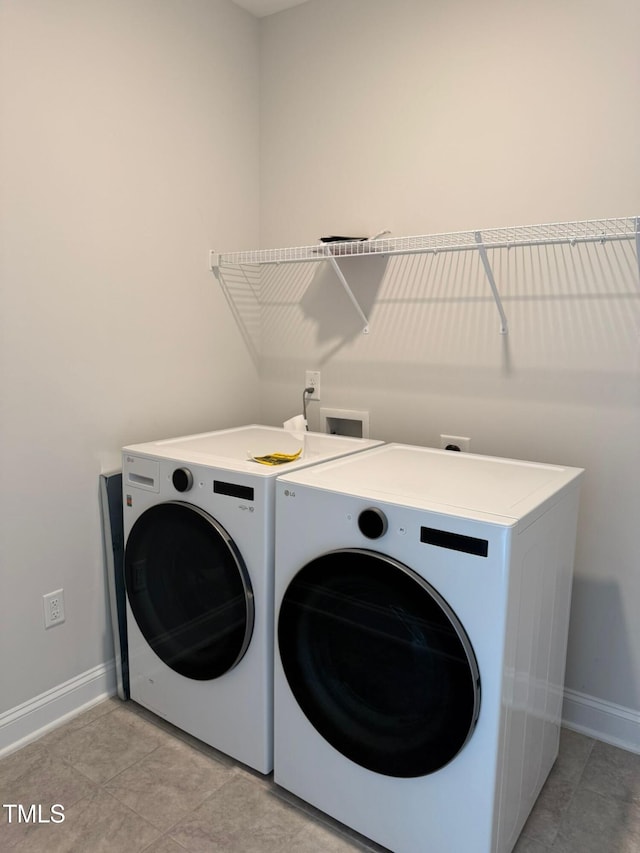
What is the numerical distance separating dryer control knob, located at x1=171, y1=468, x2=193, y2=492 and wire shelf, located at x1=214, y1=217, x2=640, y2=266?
87 cm

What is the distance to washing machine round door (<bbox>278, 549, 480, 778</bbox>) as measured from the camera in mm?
1229

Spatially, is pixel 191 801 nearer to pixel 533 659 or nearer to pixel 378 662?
pixel 378 662

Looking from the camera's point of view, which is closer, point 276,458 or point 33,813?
point 33,813

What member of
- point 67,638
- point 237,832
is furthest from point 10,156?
point 237,832

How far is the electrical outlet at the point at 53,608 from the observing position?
6.05 feet

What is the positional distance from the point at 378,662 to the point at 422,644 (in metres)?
0.14

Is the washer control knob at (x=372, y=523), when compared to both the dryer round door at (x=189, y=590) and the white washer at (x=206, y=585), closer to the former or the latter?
the white washer at (x=206, y=585)

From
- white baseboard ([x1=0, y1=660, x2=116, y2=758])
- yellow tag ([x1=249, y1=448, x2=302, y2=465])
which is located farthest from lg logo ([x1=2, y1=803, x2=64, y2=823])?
yellow tag ([x1=249, y1=448, x2=302, y2=465])

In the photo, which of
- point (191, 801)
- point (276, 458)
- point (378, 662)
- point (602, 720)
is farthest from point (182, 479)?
point (602, 720)

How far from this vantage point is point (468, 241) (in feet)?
6.36

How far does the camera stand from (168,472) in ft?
5.78

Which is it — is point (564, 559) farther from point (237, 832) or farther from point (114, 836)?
point (114, 836)

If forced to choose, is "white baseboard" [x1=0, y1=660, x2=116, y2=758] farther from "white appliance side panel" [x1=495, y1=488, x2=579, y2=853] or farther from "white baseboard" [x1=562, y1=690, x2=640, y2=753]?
"white baseboard" [x1=562, y1=690, x2=640, y2=753]

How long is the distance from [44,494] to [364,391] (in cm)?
117
